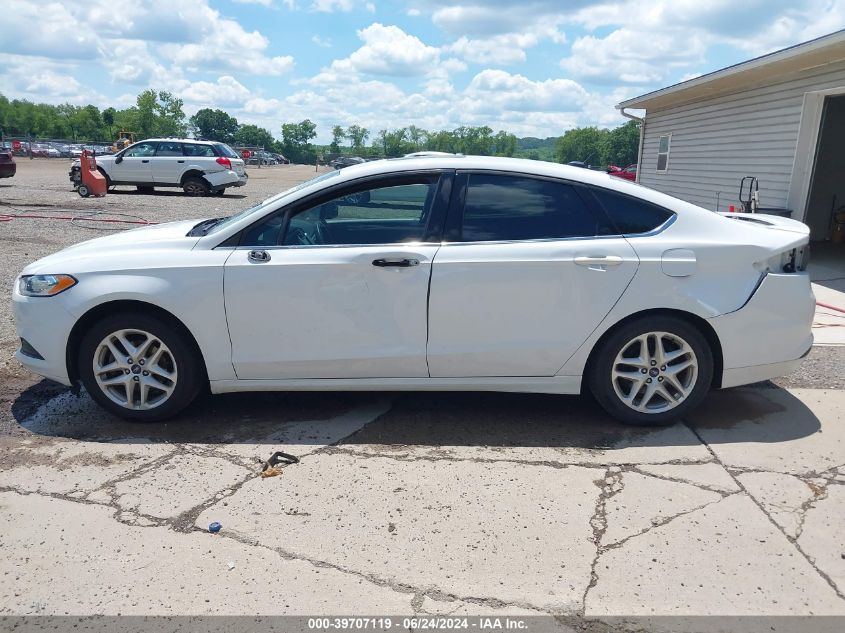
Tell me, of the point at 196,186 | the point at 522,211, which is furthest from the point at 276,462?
the point at 196,186

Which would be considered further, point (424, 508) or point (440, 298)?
→ point (440, 298)

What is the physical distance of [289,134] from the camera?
126 metres

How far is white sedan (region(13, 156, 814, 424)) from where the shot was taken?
12.4ft

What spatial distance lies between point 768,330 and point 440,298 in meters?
1.96

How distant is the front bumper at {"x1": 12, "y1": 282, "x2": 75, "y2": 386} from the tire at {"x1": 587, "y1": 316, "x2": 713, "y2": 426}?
319 cm

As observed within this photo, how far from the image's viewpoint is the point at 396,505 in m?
3.17

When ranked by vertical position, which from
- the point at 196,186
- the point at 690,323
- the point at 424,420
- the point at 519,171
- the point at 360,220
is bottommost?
the point at 424,420

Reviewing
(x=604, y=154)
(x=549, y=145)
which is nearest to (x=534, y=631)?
(x=604, y=154)

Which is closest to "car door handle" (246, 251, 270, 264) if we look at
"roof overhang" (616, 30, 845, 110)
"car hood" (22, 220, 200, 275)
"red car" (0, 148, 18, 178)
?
"car hood" (22, 220, 200, 275)

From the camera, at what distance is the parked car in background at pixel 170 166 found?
20.5 meters

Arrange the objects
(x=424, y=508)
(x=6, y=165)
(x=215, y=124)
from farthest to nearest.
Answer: (x=215, y=124), (x=6, y=165), (x=424, y=508)

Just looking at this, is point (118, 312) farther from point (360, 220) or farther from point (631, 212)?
point (631, 212)

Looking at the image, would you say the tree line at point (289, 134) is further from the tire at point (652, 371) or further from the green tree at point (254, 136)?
the tire at point (652, 371)

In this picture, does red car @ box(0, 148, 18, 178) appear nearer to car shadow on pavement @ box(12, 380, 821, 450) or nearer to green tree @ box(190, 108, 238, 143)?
car shadow on pavement @ box(12, 380, 821, 450)
